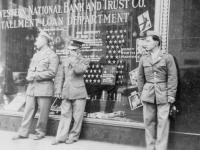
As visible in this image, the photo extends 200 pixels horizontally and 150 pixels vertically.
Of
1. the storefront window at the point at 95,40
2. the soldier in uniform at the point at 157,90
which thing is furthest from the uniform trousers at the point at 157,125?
the storefront window at the point at 95,40

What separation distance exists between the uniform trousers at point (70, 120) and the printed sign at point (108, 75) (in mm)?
789

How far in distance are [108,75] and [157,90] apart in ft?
5.45

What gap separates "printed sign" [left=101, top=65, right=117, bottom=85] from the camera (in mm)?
6133

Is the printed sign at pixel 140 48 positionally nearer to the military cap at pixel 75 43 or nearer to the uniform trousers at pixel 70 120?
the military cap at pixel 75 43

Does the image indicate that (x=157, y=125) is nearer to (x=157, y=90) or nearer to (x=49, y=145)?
(x=157, y=90)

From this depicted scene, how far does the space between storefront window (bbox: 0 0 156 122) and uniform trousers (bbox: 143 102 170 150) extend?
78 centimetres

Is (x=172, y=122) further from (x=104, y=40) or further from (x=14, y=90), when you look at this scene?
(x=14, y=90)

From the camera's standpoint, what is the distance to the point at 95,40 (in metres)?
6.32

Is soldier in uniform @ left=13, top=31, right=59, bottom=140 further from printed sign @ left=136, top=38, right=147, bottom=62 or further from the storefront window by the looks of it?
printed sign @ left=136, top=38, right=147, bottom=62

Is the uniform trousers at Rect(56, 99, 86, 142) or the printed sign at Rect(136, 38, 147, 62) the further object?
the printed sign at Rect(136, 38, 147, 62)

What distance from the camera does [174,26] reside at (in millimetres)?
5254

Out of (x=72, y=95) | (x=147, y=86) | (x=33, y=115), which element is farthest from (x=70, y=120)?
(x=147, y=86)

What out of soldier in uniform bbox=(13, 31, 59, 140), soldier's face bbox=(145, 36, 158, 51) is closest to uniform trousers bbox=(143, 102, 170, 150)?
soldier's face bbox=(145, 36, 158, 51)

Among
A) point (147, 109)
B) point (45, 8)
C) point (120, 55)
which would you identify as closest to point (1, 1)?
point (45, 8)
